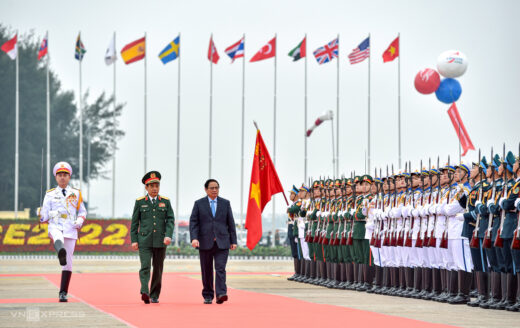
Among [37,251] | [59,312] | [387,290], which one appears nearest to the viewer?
[59,312]

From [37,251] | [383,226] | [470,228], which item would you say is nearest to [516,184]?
[470,228]

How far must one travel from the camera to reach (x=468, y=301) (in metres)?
13.7

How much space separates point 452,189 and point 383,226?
2.46 metres

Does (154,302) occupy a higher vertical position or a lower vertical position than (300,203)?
lower

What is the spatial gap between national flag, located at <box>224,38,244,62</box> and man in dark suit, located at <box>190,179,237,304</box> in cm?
2949

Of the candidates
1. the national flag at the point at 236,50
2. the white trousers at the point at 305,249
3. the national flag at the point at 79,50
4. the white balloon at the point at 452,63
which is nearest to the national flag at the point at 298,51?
the national flag at the point at 236,50

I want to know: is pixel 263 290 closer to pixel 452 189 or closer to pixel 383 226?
pixel 383 226

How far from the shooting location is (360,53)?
1603 inches

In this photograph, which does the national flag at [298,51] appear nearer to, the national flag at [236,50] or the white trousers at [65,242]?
the national flag at [236,50]

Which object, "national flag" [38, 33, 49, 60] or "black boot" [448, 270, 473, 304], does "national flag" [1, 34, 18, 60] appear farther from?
"black boot" [448, 270, 473, 304]

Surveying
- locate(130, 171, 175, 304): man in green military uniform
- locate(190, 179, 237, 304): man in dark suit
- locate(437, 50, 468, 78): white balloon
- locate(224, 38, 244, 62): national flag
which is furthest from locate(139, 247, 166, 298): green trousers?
locate(224, 38, 244, 62): national flag

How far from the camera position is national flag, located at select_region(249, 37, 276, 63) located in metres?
43.6

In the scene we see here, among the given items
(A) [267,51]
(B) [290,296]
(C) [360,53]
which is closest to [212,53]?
(A) [267,51]

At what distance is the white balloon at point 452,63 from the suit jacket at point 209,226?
12210 mm
